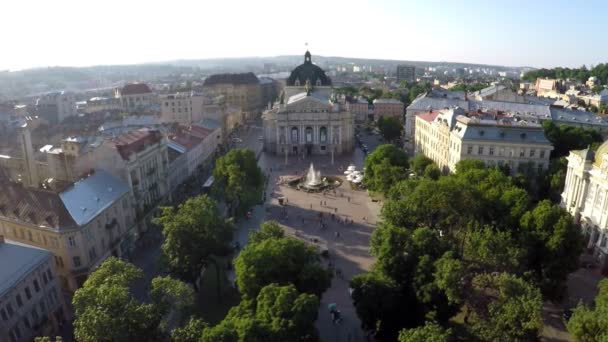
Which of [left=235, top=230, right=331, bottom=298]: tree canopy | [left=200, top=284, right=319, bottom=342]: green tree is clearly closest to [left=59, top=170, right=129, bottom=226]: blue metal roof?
[left=235, top=230, right=331, bottom=298]: tree canopy

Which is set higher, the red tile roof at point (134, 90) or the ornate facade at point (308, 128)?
the red tile roof at point (134, 90)

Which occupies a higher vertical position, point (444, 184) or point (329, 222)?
point (444, 184)

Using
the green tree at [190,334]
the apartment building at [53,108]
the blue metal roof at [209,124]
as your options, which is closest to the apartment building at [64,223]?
the green tree at [190,334]

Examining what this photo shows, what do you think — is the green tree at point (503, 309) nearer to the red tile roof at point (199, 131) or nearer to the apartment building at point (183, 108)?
the red tile roof at point (199, 131)

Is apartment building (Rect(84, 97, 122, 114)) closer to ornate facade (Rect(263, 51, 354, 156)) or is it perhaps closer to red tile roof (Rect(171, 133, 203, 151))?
ornate facade (Rect(263, 51, 354, 156))

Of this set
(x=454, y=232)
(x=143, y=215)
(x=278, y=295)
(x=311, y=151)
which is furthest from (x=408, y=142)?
(x=278, y=295)

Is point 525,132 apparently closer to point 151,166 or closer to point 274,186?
point 274,186
